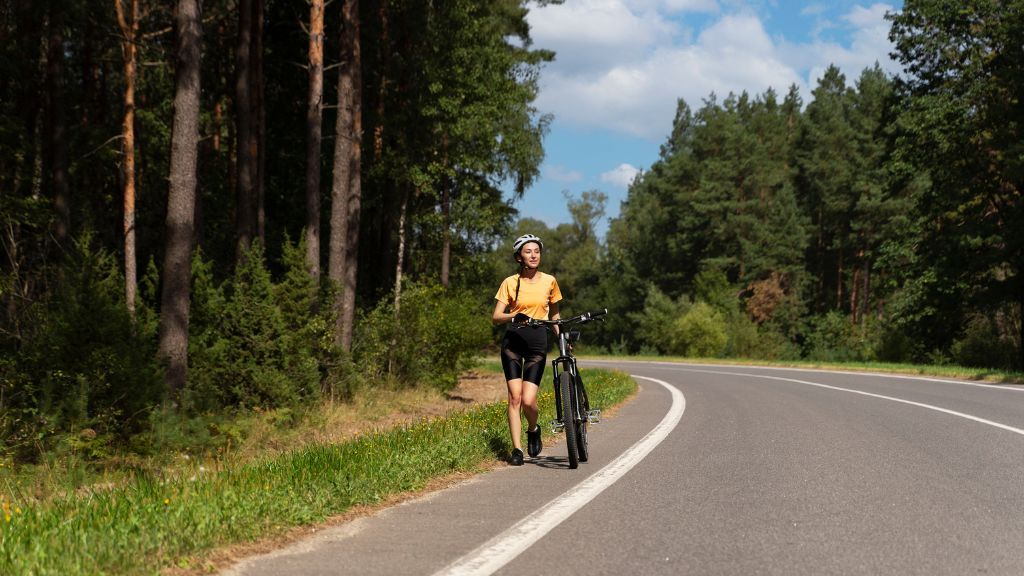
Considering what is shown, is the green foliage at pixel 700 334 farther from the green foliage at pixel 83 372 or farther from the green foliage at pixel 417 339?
the green foliage at pixel 83 372

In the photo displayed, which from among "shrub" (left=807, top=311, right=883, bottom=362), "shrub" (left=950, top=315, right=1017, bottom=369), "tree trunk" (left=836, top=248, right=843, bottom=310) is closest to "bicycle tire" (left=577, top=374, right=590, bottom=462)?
"shrub" (left=950, top=315, right=1017, bottom=369)

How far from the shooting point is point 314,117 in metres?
17.8

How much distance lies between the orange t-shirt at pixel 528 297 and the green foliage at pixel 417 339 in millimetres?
10495

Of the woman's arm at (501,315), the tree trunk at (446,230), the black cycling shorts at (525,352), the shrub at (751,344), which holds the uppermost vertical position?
the tree trunk at (446,230)

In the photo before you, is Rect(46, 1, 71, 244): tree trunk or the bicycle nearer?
the bicycle

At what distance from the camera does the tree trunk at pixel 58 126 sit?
67.7 feet

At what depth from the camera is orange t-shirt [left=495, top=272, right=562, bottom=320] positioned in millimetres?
7926

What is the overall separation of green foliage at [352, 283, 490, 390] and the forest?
2.7 inches

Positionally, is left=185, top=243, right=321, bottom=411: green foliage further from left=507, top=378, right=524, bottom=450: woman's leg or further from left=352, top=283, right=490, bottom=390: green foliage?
left=507, top=378, right=524, bottom=450: woman's leg

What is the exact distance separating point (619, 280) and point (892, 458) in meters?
79.3

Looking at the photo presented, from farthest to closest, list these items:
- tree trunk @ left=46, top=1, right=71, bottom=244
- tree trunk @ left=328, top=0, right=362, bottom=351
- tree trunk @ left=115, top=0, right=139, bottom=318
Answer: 1. tree trunk @ left=115, top=0, right=139, bottom=318
2. tree trunk @ left=46, top=1, right=71, bottom=244
3. tree trunk @ left=328, top=0, right=362, bottom=351

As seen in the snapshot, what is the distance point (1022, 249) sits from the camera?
30891 mm

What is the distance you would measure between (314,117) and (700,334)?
136ft

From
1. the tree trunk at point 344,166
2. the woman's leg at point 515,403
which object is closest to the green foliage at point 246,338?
the tree trunk at point 344,166
